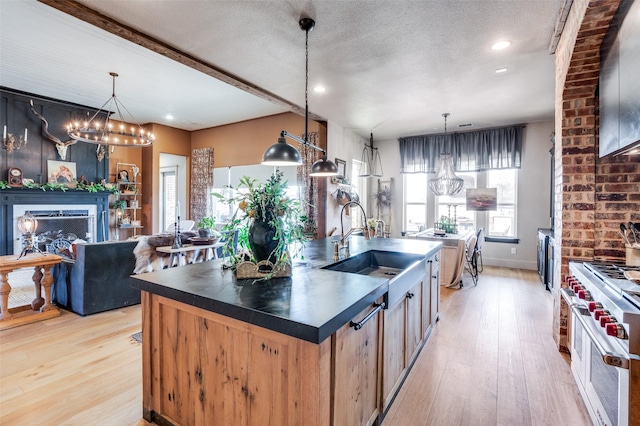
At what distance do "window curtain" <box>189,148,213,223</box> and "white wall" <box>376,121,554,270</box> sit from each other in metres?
6.59

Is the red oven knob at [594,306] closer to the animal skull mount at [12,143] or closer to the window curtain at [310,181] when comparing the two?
the window curtain at [310,181]

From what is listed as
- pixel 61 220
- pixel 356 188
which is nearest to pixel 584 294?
pixel 356 188

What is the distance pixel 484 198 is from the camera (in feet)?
22.2

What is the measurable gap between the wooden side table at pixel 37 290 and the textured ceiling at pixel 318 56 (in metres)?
2.52

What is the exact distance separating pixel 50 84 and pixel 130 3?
3.80 metres

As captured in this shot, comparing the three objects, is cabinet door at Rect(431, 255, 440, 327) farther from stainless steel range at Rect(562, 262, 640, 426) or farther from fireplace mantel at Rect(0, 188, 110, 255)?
fireplace mantel at Rect(0, 188, 110, 255)

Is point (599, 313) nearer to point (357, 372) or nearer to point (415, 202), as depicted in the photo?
point (357, 372)

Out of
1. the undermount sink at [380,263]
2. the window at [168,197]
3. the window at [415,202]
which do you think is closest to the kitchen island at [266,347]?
the undermount sink at [380,263]

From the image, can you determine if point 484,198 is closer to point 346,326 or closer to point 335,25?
point 335,25

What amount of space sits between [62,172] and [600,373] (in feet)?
26.3

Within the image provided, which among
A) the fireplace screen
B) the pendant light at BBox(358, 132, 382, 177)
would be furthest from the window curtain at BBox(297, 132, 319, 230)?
the fireplace screen

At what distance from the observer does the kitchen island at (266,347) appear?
1.25 meters

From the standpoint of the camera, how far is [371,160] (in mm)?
7852

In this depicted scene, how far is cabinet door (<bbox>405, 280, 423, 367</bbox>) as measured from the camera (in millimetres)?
2330
